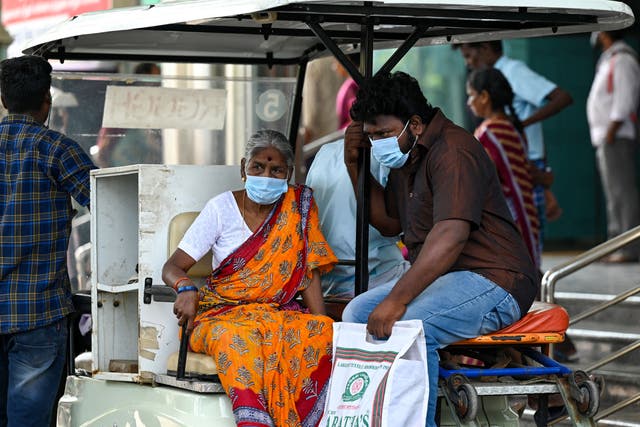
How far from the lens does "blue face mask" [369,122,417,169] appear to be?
4.84 meters

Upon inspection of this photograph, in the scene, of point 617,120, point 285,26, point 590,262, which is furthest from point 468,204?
point 617,120

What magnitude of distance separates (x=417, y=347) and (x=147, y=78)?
102 inches

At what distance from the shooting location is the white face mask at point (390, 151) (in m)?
4.84

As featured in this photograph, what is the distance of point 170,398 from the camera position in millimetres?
5090

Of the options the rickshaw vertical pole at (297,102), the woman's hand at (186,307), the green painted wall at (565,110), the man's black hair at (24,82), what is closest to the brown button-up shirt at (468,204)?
the woman's hand at (186,307)

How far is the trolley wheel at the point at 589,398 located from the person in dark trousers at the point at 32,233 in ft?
7.43

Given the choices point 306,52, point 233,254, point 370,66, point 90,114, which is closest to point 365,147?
point 370,66

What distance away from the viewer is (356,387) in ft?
15.5

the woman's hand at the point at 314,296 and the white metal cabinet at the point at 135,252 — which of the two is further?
the woman's hand at the point at 314,296

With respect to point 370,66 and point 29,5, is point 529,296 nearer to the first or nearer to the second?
point 370,66

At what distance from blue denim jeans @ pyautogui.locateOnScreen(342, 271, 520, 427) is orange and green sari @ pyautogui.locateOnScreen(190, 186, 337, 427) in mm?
555

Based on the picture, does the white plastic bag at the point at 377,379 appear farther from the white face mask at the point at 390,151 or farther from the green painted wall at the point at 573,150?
the green painted wall at the point at 573,150

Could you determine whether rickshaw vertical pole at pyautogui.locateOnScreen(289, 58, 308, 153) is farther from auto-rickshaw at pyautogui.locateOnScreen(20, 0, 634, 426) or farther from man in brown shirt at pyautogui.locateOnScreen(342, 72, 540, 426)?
man in brown shirt at pyautogui.locateOnScreen(342, 72, 540, 426)

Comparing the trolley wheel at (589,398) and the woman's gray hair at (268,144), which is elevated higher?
the woman's gray hair at (268,144)
